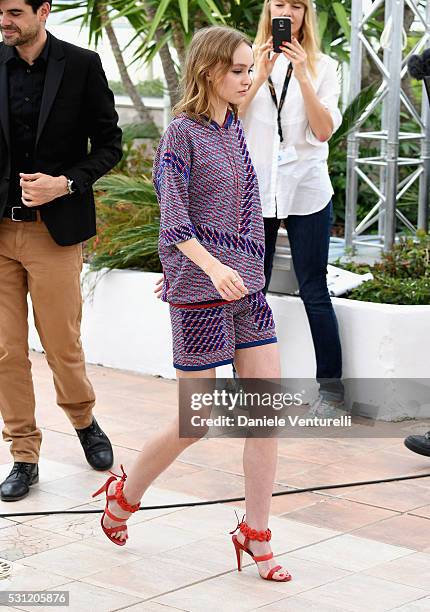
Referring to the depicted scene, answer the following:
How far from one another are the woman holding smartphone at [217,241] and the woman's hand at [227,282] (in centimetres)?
15

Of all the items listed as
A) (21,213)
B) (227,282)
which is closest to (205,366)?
(227,282)

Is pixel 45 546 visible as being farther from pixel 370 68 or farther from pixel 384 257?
pixel 370 68

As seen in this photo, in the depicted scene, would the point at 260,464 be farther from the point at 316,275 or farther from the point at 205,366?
the point at 316,275

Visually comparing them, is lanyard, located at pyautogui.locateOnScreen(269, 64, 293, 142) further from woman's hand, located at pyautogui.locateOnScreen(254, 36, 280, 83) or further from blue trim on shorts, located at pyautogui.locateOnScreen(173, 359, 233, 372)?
blue trim on shorts, located at pyautogui.locateOnScreen(173, 359, 233, 372)

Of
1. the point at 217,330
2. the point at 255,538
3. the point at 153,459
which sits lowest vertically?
the point at 255,538

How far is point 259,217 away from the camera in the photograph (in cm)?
403

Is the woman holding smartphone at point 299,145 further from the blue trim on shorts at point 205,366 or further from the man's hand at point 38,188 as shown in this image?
the blue trim on shorts at point 205,366

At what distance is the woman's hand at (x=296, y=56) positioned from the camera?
17.9 ft

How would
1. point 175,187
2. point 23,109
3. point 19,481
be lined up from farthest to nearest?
point 19,481
point 23,109
point 175,187

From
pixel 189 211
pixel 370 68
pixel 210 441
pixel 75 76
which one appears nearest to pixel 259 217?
pixel 189 211

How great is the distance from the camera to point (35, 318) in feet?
16.2

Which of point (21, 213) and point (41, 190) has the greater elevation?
point (41, 190)

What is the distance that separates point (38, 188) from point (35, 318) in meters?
0.63

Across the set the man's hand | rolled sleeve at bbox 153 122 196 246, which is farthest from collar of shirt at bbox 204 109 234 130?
the man's hand
